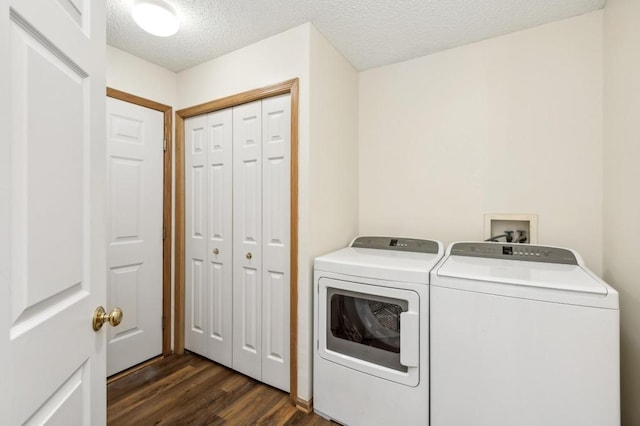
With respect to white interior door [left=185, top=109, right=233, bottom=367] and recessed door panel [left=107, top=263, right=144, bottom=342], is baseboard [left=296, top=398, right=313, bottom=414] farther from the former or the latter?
recessed door panel [left=107, top=263, right=144, bottom=342]

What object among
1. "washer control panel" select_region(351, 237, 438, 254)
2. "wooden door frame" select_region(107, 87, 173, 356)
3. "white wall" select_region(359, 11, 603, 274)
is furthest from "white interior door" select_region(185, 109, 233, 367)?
"white wall" select_region(359, 11, 603, 274)

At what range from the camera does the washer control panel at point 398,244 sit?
6.09 feet

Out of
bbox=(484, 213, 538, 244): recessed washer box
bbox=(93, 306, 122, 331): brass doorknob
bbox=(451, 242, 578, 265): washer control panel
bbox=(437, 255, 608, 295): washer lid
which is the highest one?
bbox=(484, 213, 538, 244): recessed washer box

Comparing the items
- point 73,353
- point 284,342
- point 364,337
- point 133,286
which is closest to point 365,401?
point 364,337

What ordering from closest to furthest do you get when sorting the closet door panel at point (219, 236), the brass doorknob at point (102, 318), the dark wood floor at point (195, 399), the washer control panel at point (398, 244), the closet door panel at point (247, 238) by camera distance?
the brass doorknob at point (102, 318)
the dark wood floor at point (195, 399)
the washer control panel at point (398, 244)
the closet door panel at point (247, 238)
the closet door panel at point (219, 236)

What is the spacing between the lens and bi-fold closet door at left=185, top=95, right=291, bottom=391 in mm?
1908

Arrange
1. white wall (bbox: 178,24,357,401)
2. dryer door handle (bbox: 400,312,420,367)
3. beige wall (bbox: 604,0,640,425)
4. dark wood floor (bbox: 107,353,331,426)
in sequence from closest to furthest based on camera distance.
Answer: beige wall (bbox: 604,0,640,425)
dryer door handle (bbox: 400,312,420,367)
dark wood floor (bbox: 107,353,331,426)
white wall (bbox: 178,24,357,401)

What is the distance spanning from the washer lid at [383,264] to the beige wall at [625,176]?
2.69 ft

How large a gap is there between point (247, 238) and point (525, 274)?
5.45 ft

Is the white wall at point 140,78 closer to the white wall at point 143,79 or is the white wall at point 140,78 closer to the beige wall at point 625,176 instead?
the white wall at point 143,79

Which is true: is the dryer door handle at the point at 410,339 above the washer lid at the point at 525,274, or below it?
below

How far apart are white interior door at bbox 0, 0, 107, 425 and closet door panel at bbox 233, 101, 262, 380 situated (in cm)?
115

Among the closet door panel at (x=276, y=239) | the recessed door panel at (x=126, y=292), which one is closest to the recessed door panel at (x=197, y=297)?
the recessed door panel at (x=126, y=292)

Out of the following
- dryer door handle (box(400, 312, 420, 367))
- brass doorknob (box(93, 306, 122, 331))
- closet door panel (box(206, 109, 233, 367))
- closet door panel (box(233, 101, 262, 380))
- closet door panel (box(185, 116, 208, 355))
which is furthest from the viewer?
closet door panel (box(185, 116, 208, 355))
